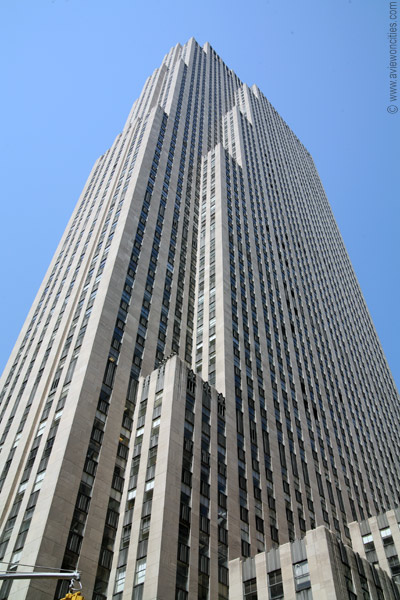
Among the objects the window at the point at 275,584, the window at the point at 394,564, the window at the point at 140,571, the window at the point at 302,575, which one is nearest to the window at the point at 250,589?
the window at the point at 275,584

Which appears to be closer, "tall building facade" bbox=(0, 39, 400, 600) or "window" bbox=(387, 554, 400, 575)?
"tall building facade" bbox=(0, 39, 400, 600)

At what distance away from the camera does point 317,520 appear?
58.5 m

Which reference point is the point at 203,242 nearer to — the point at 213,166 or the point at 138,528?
the point at 213,166

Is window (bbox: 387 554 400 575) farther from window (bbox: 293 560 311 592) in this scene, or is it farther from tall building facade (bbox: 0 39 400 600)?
window (bbox: 293 560 311 592)

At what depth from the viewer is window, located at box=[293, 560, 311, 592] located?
37.8 metres

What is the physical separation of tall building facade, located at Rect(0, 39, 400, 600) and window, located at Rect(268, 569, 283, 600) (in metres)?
2.01

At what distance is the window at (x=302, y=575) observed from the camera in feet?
124

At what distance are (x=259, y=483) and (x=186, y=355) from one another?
1916cm

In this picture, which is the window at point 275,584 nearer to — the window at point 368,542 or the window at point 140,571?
the window at point 140,571

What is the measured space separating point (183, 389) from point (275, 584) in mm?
18470

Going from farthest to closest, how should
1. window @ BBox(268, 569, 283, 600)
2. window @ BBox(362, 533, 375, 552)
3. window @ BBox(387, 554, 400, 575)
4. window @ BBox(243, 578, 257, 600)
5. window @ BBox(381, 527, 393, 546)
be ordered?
window @ BBox(362, 533, 375, 552) → window @ BBox(381, 527, 393, 546) → window @ BBox(387, 554, 400, 575) → window @ BBox(243, 578, 257, 600) → window @ BBox(268, 569, 283, 600)

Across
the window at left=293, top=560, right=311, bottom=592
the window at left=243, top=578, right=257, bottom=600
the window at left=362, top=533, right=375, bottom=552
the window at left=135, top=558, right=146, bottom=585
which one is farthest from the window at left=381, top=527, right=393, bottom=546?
the window at left=135, top=558, right=146, bottom=585

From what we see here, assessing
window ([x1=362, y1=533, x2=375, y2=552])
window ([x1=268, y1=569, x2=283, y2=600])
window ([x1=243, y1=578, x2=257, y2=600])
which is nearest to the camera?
window ([x1=268, y1=569, x2=283, y2=600])

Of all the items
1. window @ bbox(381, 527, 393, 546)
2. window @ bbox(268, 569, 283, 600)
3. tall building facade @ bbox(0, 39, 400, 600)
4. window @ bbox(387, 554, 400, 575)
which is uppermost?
tall building facade @ bbox(0, 39, 400, 600)
